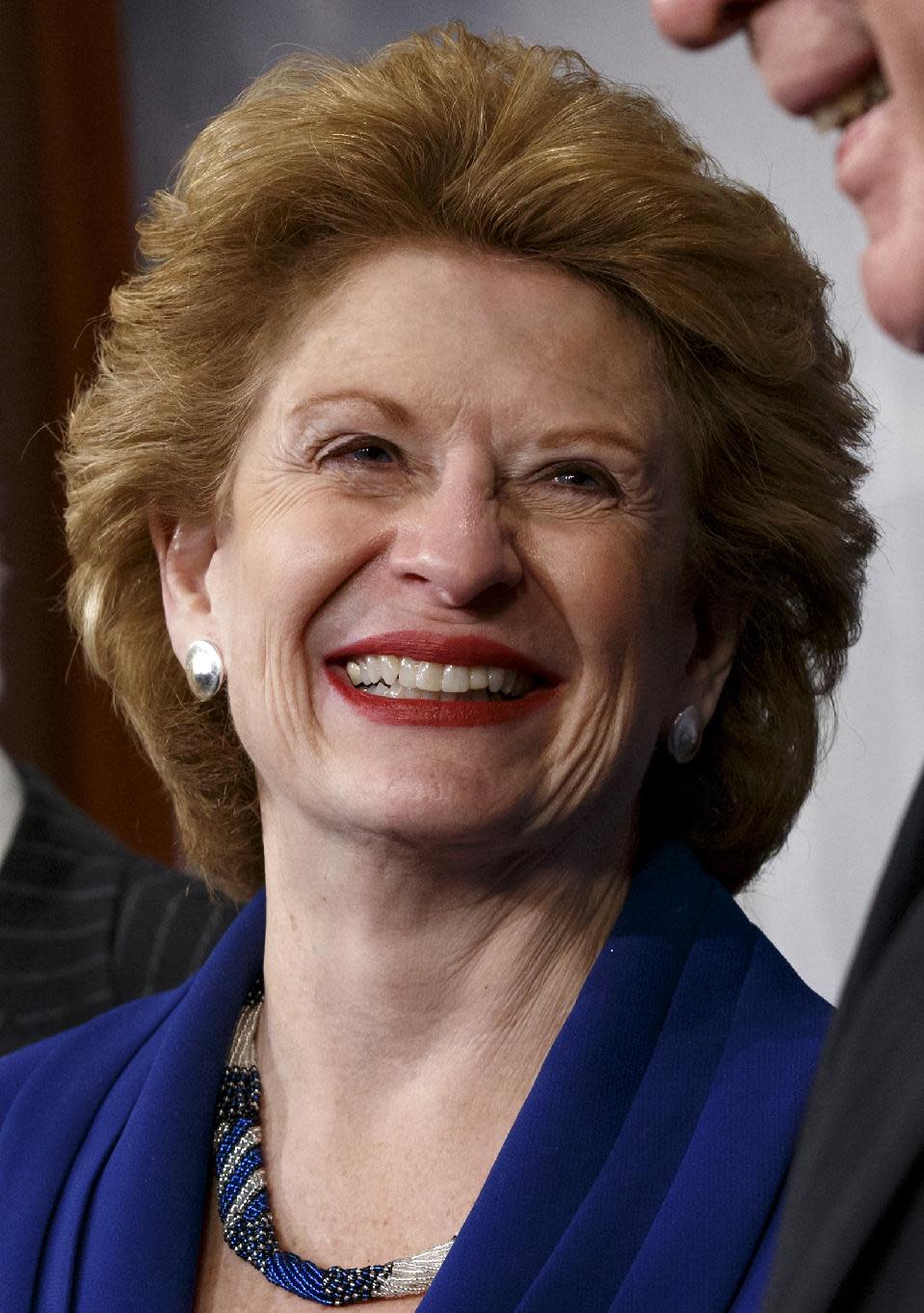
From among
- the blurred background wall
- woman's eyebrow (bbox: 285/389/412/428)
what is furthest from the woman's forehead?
the blurred background wall

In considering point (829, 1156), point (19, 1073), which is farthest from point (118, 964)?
point (829, 1156)

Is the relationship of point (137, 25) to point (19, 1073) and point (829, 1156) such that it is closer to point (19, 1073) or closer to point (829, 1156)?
point (19, 1073)

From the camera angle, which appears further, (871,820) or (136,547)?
(871,820)

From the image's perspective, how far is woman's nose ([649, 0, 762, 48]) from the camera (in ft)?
2.36

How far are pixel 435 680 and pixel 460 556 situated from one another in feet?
0.42

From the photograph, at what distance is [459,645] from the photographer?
1639 millimetres

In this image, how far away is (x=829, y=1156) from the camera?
2.37 feet

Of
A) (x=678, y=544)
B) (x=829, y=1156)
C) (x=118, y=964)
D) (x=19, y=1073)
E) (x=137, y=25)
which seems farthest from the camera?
(x=137, y=25)

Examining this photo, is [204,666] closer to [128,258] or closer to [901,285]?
[901,285]

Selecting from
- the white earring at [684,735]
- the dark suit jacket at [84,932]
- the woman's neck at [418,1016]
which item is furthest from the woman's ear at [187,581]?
the dark suit jacket at [84,932]

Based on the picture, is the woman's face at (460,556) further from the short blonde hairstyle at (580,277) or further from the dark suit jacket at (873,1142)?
the dark suit jacket at (873,1142)

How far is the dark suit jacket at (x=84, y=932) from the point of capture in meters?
2.54

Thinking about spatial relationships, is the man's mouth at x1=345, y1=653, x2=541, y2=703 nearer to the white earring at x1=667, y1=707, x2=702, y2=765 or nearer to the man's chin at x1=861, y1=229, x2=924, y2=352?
the white earring at x1=667, y1=707, x2=702, y2=765

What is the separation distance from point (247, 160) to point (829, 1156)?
1.38m
